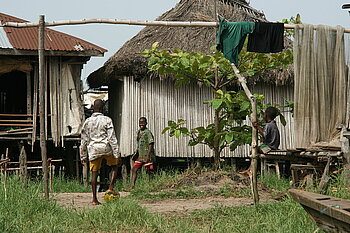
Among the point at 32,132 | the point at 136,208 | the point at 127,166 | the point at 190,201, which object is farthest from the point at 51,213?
the point at 127,166

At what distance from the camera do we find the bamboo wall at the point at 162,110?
12.5 metres

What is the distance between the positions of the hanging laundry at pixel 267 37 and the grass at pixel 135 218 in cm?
216

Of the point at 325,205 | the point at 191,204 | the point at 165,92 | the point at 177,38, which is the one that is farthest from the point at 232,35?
the point at 177,38

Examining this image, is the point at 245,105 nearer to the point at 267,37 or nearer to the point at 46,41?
the point at 267,37

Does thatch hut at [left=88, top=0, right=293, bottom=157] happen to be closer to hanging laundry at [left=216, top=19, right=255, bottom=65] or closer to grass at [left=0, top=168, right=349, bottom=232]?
hanging laundry at [left=216, top=19, right=255, bottom=65]

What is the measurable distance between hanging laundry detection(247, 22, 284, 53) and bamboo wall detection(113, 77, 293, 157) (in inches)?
205

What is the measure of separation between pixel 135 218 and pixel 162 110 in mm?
6948

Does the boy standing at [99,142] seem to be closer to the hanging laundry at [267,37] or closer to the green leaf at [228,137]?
the green leaf at [228,137]

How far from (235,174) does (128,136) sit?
3.60 m

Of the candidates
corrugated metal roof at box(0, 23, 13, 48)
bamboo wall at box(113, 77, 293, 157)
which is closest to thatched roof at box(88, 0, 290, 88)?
bamboo wall at box(113, 77, 293, 157)

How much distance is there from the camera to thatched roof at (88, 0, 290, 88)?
12243mm

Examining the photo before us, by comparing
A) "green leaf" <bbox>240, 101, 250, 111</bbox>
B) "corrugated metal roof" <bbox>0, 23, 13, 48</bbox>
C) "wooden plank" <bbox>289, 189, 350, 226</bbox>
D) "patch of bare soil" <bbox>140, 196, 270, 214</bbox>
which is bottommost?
"patch of bare soil" <bbox>140, 196, 270, 214</bbox>

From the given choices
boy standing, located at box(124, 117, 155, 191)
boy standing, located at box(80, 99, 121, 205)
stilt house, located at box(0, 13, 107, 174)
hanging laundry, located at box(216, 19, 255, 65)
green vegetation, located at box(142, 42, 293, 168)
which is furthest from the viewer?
stilt house, located at box(0, 13, 107, 174)

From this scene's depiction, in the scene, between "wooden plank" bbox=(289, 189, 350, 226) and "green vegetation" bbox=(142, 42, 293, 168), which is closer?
"wooden plank" bbox=(289, 189, 350, 226)
